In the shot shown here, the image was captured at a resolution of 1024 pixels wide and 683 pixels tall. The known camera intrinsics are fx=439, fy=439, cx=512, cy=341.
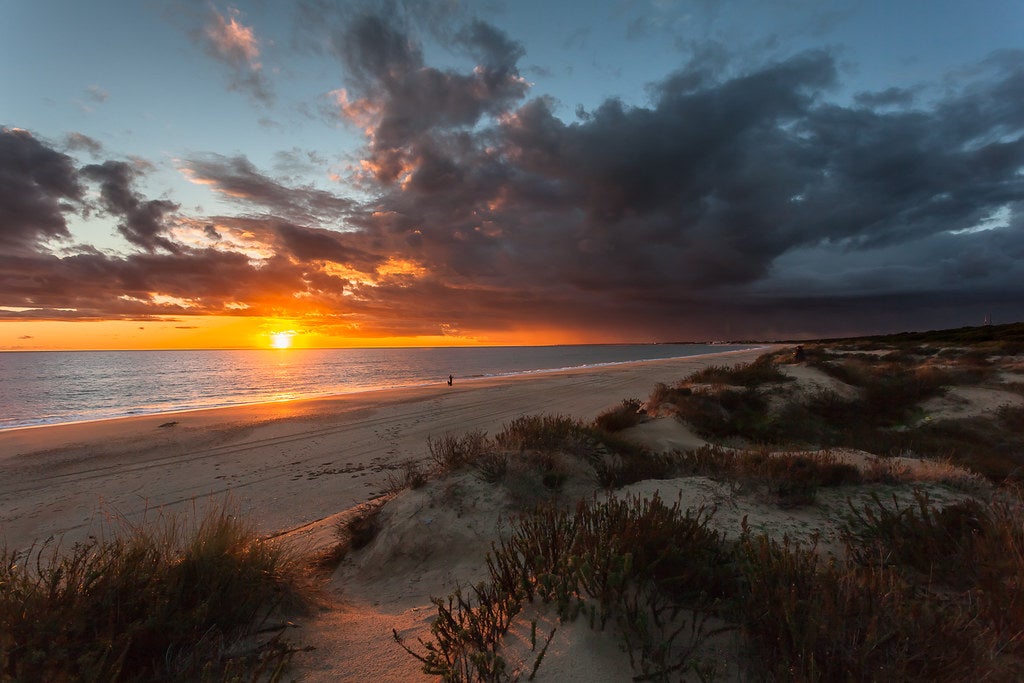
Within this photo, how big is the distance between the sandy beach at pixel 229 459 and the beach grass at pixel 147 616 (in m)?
2.51

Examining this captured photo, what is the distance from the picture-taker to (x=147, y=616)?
9.23 feet

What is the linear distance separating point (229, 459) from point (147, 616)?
1212 cm

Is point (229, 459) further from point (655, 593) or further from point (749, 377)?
point (749, 377)

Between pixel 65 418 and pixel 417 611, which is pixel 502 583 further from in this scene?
pixel 65 418

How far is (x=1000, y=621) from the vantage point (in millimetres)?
2574

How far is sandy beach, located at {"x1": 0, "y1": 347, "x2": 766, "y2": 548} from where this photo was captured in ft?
29.2

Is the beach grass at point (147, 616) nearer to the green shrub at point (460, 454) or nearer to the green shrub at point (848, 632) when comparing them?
the green shrub at point (848, 632)

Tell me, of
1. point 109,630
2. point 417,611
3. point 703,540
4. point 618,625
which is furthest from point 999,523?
point 109,630

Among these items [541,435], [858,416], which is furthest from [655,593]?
[858,416]

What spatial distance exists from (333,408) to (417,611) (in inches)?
Result: 861

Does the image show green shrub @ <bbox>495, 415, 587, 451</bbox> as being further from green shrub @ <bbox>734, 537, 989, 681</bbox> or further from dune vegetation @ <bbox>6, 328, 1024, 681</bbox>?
green shrub @ <bbox>734, 537, 989, 681</bbox>

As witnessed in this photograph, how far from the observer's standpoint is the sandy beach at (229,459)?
8.91 meters

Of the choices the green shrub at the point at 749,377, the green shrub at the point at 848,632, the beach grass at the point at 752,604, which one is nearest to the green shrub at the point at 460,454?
the beach grass at the point at 752,604

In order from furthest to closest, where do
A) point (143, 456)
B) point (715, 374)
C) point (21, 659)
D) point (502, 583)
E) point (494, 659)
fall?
1. point (715, 374)
2. point (143, 456)
3. point (502, 583)
4. point (494, 659)
5. point (21, 659)
